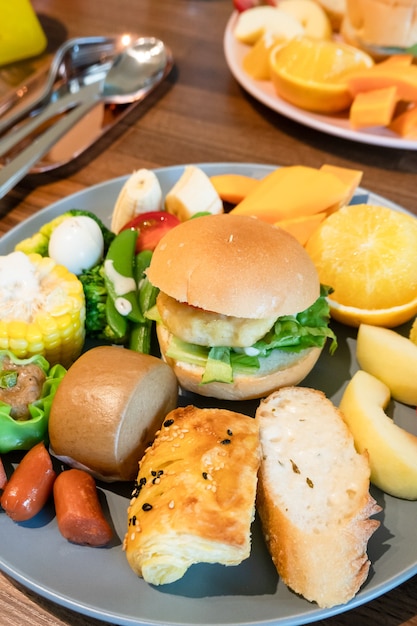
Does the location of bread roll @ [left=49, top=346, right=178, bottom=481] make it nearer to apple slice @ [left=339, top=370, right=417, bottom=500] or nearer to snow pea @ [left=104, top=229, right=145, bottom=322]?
snow pea @ [left=104, top=229, right=145, bottom=322]

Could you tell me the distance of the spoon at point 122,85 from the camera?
2842 millimetres

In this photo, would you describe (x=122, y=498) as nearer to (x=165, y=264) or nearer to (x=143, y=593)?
(x=143, y=593)

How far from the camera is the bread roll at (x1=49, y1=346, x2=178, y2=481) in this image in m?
1.54

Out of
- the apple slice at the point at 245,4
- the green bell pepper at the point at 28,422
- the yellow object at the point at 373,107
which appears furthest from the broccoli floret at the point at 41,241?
the apple slice at the point at 245,4

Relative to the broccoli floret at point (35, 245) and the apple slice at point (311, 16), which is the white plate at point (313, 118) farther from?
the broccoli floret at point (35, 245)

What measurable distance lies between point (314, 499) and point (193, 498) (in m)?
0.34

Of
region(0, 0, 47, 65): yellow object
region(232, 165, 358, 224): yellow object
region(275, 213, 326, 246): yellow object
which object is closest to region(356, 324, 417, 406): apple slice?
region(275, 213, 326, 246): yellow object

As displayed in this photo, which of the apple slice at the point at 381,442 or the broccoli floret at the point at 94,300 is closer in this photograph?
the apple slice at the point at 381,442

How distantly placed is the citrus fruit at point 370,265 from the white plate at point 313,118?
802 millimetres

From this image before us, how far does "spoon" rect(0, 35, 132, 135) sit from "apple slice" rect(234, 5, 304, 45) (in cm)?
78

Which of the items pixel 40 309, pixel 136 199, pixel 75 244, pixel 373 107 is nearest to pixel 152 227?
pixel 136 199

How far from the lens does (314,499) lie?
4.79 ft

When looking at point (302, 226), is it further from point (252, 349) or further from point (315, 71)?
point (315, 71)

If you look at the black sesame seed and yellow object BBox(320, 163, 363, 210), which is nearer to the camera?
the black sesame seed
